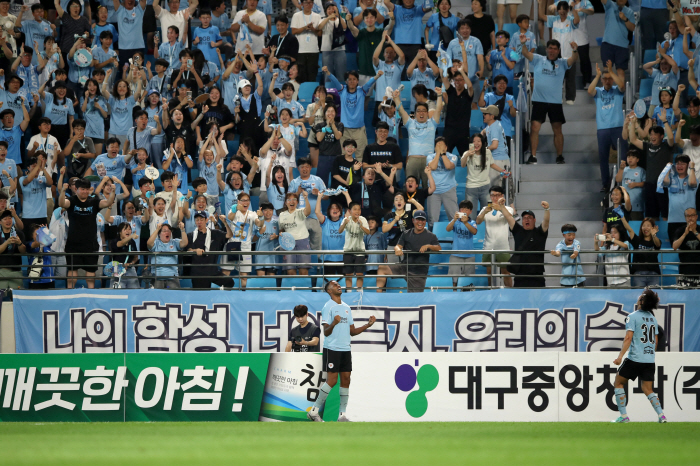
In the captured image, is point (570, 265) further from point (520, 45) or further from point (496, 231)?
point (520, 45)

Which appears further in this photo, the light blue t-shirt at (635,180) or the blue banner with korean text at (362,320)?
the light blue t-shirt at (635,180)

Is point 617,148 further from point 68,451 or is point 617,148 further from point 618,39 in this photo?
point 68,451

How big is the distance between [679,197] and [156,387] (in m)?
9.83

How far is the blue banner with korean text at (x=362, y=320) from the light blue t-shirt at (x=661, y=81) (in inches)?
191

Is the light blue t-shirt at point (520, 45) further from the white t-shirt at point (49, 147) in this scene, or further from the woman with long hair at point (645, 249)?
the white t-shirt at point (49, 147)

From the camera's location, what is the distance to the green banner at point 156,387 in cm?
1284

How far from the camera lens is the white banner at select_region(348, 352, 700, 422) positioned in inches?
506

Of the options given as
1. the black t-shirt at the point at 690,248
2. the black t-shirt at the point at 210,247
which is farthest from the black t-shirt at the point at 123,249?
the black t-shirt at the point at 690,248

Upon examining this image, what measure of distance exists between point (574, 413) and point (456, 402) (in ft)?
5.78

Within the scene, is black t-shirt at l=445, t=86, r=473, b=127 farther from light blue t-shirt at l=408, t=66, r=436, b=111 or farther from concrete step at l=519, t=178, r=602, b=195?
concrete step at l=519, t=178, r=602, b=195

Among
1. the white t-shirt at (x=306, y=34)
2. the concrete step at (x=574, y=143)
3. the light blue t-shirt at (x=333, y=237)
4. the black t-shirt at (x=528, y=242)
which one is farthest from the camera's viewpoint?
the white t-shirt at (x=306, y=34)

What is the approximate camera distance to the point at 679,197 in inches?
624

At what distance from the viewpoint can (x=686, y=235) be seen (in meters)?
15.1

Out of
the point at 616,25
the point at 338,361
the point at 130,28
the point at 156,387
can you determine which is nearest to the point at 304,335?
the point at 338,361
